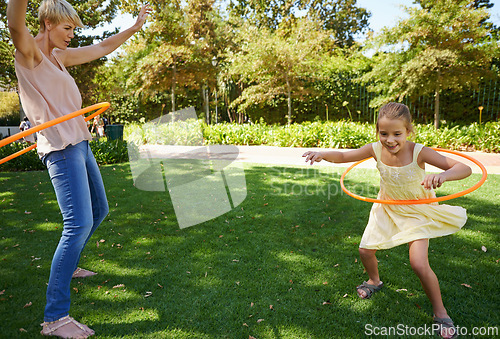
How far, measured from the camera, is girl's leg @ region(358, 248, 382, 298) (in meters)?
2.48

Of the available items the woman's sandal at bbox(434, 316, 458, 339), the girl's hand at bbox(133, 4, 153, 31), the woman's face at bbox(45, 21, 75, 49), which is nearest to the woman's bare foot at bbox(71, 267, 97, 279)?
the woman's face at bbox(45, 21, 75, 49)

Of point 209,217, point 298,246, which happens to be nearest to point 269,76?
point 209,217

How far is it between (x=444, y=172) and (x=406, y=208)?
480 millimetres

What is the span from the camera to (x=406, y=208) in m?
2.36

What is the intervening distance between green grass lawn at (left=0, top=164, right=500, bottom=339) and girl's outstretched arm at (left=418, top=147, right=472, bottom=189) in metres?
0.99

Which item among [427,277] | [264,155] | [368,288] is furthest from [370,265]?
[264,155]

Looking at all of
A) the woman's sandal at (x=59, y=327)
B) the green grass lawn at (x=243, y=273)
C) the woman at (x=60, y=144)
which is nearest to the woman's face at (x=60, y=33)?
the woman at (x=60, y=144)

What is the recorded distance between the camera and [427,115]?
1212 cm

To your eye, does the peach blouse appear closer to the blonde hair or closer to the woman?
the woman

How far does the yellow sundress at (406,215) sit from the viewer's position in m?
2.25

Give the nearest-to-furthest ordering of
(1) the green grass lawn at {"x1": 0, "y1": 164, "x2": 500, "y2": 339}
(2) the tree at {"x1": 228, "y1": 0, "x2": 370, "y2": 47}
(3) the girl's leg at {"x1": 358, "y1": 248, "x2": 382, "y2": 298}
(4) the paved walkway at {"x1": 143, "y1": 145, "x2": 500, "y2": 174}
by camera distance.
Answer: (1) the green grass lawn at {"x1": 0, "y1": 164, "x2": 500, "y2": 339} < (3) the girl's leg at {"x1": 358, "y1": 248, "x2": 382, "y2": 298} < (4) the paved walkway at {"x1": 143, "y1": 145, "x2": 500, "y2": 174} < (2) the tree at {"x1": 228, "y1": 0, "x2": 370, "y2": 47}

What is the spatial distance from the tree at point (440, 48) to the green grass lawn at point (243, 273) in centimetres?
548

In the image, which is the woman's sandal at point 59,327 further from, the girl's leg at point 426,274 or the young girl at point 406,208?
the girl's leg at point 426,274

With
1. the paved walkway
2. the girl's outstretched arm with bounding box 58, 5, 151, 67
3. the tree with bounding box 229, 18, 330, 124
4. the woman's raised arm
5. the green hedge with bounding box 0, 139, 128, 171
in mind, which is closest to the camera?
the woman's raised arm
